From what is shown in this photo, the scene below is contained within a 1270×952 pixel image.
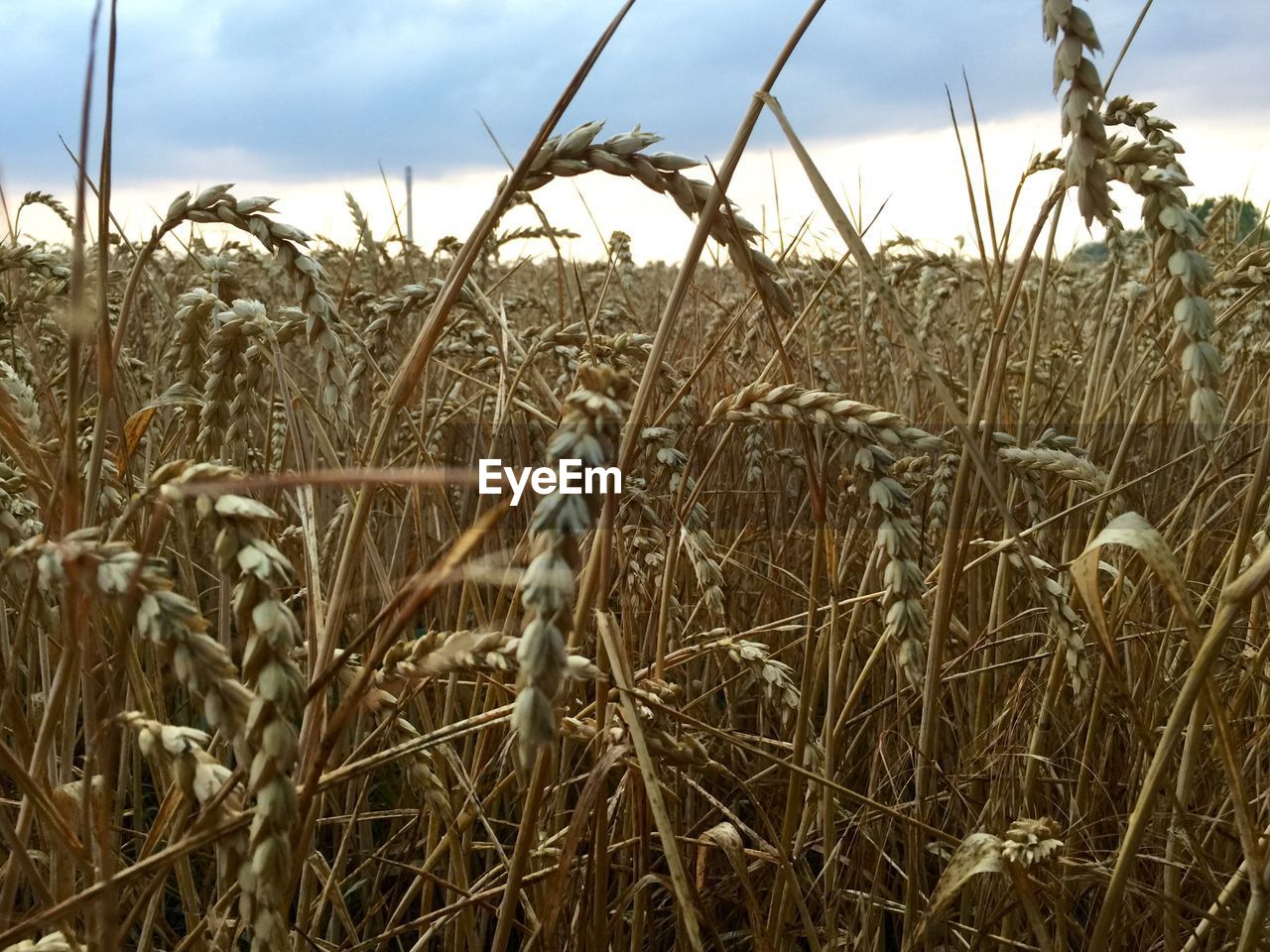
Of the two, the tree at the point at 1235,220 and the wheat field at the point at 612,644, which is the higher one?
the tree at the point at 1235,220

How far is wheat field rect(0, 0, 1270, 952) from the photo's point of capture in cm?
78

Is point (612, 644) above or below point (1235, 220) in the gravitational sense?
below

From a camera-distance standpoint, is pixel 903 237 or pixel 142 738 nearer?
pixel 142 738

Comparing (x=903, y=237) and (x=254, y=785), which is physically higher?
(x=903, y=237)

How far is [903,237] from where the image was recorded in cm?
382

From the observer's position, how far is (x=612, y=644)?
1.10m

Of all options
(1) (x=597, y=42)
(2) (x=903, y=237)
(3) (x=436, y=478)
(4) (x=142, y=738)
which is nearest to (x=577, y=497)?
(3) (x=436, y=478)

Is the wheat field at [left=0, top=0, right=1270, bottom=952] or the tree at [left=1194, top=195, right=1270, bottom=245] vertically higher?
the tree at [left=1194, top=195, right=1270, bottom=245]

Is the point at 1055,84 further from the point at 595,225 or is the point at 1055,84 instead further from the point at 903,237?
the point at 903,237

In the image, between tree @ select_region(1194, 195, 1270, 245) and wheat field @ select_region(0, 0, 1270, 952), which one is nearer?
wheat field @ select_region(0, 0, 1270, 952)

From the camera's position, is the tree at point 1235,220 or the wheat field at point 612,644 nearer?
the wheat field at point 612,644

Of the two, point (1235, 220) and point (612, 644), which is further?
point (1235, 220)

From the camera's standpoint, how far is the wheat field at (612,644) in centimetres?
78

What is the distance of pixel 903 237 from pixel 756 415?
302cm
